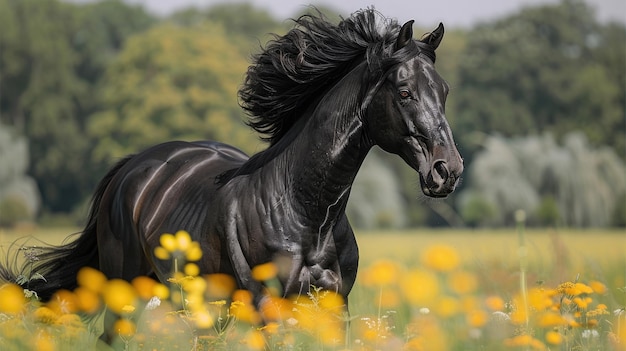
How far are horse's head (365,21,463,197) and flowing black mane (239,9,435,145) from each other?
0.16 meters

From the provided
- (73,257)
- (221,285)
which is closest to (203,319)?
→ (221,285)

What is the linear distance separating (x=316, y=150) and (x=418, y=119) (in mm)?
720

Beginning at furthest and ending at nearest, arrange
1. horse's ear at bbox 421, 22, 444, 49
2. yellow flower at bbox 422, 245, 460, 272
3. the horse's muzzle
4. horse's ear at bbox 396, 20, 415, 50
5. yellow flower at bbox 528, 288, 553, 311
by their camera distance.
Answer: horse's ear at bbox 421, 22, 444, 49 → horse's ear at bbox 396, 20, 415, 50 → the horse's muzzle → yellow flower at bbox 528, 288, 553, 311 → yellow flower at bbox 422, 245, 460, 272

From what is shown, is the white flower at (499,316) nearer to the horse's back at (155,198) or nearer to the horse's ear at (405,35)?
the horse's ear at (405,35)

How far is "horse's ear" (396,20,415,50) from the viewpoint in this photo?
524 centimetres

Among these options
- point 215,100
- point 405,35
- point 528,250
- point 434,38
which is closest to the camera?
point 405,35

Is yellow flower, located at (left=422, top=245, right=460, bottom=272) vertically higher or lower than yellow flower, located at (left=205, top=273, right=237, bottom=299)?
higher

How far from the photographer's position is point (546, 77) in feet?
208

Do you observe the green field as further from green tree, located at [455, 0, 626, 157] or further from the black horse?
green tree, located at [455, 0, 626, 157]

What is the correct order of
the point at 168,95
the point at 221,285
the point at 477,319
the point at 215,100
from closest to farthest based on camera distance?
the point at 477,319 < the point at 221,285 < the point at 168,95 < the point at 215,100

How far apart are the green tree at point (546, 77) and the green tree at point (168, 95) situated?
14.8 metres

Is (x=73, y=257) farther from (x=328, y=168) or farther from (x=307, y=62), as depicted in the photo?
(x=328, y=168)

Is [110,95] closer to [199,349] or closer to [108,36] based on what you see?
[108,36]

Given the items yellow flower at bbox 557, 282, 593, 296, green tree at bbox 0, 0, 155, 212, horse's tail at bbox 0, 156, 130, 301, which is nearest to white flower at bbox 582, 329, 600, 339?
yellow flower at bbox 557, 282, 593, 296
